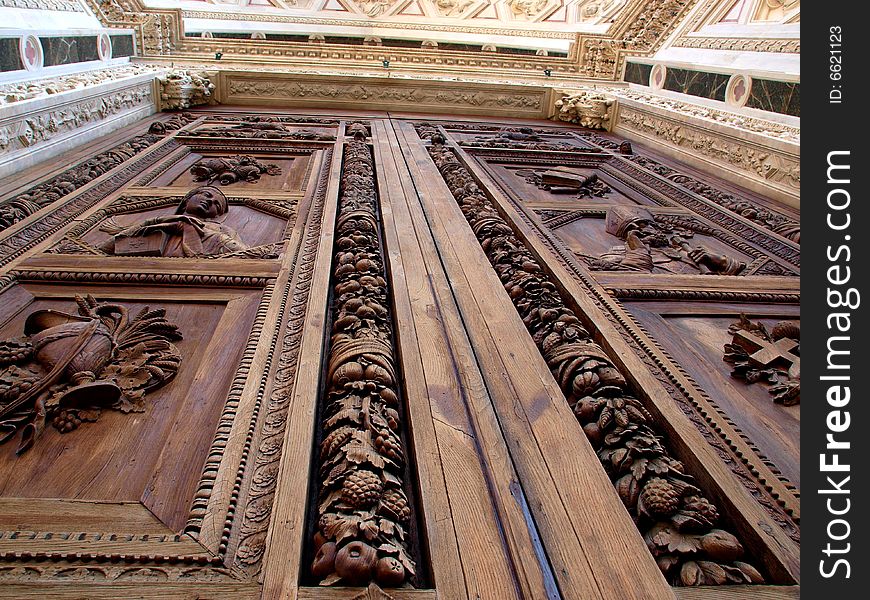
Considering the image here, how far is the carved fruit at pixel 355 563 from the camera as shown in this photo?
1072 millimetres

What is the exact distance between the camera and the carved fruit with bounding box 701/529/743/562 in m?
1.22

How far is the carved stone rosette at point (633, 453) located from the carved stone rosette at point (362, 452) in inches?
22.1

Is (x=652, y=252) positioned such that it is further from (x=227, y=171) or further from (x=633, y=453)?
(x=227, y=171)

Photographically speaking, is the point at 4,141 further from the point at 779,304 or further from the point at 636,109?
the point at 636,109

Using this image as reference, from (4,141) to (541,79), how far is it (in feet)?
22.1

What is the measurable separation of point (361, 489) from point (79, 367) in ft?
3.35

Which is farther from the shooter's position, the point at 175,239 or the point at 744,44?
the point at 744,44

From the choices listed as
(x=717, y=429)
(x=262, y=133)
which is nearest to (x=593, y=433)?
(x=717, y=429)

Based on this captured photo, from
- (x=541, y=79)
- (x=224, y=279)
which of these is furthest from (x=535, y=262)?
(x=541, y=79)

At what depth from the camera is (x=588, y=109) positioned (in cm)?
698

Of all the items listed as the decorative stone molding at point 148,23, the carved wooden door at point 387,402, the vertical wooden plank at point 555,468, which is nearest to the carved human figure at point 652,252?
the carved wooden door at point 387,402

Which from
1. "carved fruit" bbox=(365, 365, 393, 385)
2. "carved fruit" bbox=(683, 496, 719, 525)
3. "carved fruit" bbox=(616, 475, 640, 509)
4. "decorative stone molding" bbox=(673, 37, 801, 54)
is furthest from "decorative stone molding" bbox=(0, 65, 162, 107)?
"decorative stone molding" bbox=(673, 37, 801, 54)

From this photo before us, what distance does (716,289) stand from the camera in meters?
2.62

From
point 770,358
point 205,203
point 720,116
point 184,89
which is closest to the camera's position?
point 770,358
